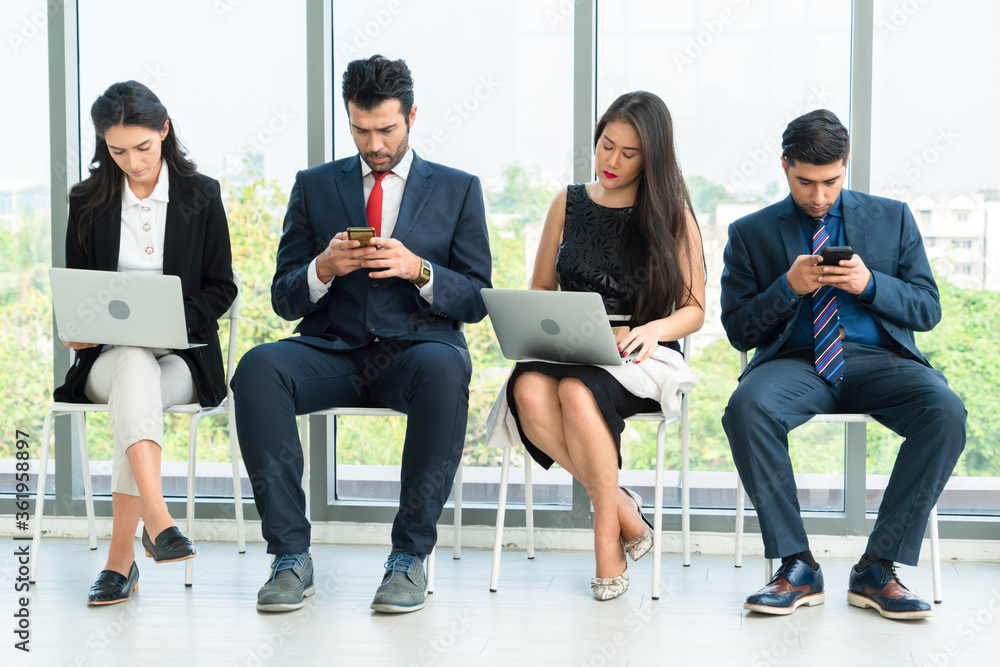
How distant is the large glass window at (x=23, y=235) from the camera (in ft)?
10.4

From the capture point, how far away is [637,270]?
8.33ft

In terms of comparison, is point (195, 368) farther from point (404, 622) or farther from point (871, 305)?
point (871, 305)

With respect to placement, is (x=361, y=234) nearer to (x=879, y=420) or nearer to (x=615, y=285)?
(x=615, y=285)

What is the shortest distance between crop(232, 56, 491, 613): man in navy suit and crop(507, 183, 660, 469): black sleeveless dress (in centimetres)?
22

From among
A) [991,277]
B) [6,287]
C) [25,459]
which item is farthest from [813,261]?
[6,287]

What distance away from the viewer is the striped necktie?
7.83 feet

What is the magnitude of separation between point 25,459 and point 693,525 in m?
2.01

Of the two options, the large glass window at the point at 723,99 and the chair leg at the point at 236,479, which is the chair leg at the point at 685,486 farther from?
the chair leg at the point at 236,479

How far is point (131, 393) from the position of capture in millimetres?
2301

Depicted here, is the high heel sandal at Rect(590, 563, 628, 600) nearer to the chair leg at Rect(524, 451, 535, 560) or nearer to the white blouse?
the chair leg at Rect(524, 451, 535, 560)
